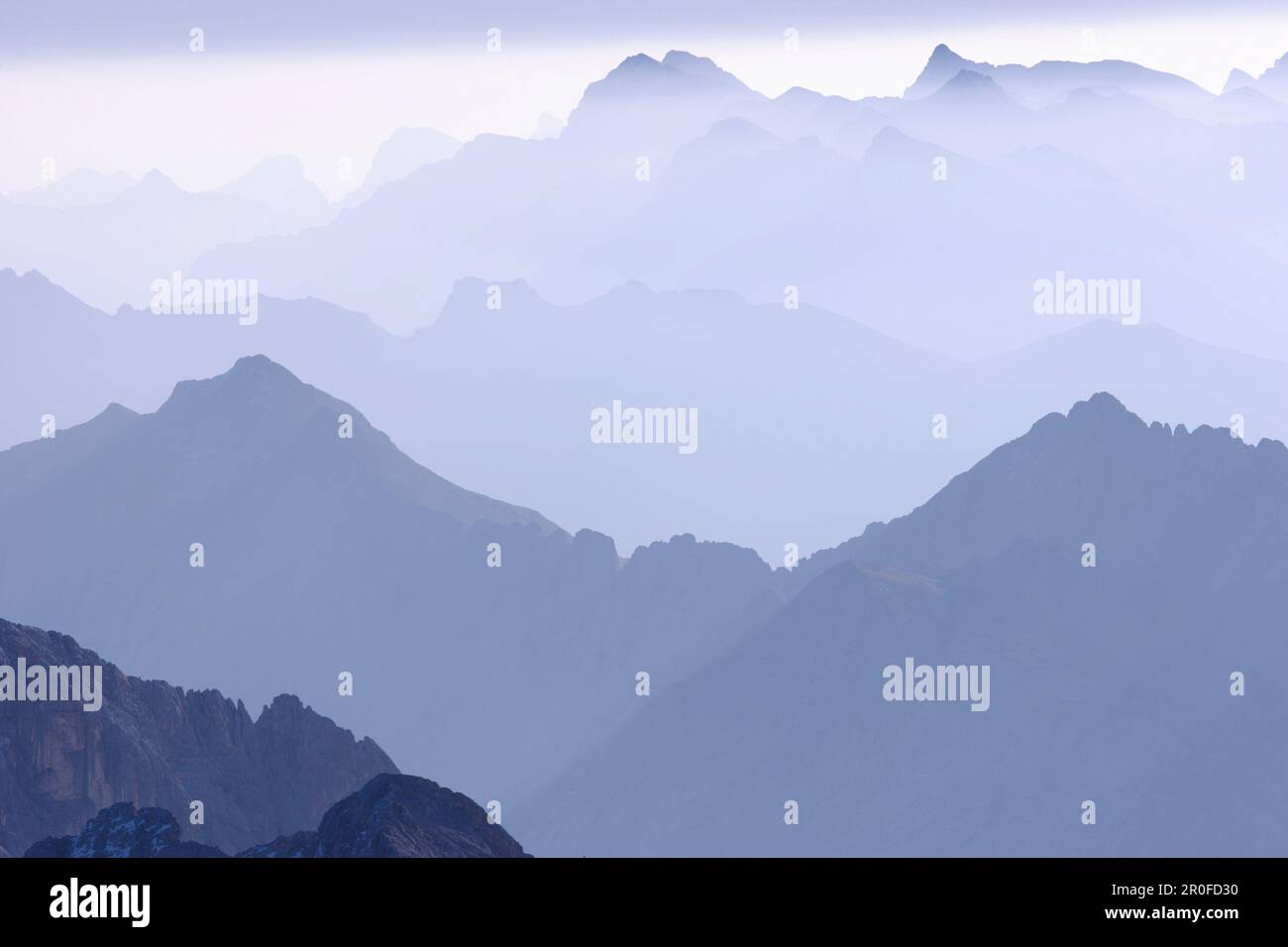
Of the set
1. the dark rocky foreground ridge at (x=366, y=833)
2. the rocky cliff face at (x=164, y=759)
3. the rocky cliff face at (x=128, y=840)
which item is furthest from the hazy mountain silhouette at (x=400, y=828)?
the rocky cliff face at (x=164, y=759)

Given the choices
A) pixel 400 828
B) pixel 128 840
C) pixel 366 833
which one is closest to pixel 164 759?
pixel 128 840

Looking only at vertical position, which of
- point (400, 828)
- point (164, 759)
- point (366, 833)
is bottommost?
point (366, 833)

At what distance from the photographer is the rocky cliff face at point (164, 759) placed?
429ft

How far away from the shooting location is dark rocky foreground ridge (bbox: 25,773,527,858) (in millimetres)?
90438

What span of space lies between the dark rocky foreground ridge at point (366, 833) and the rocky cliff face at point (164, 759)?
981 inches

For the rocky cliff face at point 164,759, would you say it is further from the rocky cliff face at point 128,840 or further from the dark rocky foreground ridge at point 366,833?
the dark rocky foreground ridge at point 366,833

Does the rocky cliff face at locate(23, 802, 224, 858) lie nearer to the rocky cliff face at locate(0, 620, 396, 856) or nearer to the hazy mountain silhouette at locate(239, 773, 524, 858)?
the hazy mountain silhouette at locate(239, 773, 524, 858)

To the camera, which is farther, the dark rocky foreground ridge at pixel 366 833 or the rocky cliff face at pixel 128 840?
the rocky cliff face at pixel 128 840

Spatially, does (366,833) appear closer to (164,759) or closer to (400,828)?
(400,828)

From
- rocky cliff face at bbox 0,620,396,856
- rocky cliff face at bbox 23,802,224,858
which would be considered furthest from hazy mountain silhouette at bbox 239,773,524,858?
rocky cliff face at bbox 0,620,396,856

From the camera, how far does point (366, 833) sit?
90688 millimetres

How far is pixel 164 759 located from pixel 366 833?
5414 cm
